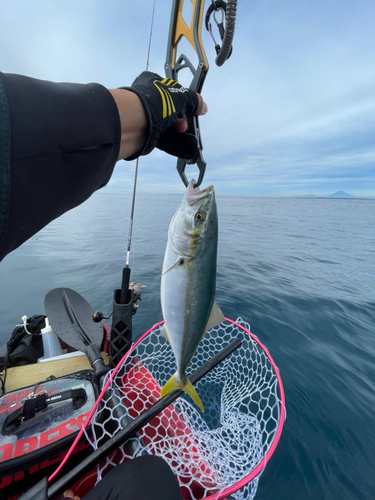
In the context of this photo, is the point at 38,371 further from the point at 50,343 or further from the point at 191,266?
the point at 191,266

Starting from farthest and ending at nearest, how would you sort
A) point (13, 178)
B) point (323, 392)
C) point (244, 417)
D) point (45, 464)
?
1. point (323, 392)
2. point (244, 417)
3. point (45, 464)
4. point (13, 178)

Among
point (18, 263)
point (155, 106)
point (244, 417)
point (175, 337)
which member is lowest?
point (18, 263)

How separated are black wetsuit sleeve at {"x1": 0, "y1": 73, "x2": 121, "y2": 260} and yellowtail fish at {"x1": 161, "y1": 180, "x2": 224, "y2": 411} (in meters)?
0.67

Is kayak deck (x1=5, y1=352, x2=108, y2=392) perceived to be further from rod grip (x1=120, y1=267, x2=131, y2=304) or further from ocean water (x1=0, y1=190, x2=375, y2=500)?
ocean water (x1=0, y1=190, x2=375, y2=500)

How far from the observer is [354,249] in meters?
13.0

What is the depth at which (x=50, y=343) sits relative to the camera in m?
3.43

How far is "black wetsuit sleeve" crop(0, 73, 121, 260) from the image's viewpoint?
2.34 feet

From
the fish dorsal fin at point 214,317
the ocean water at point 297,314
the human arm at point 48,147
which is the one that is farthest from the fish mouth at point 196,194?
the ocean water at point 297,314

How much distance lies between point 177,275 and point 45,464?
1921 mm

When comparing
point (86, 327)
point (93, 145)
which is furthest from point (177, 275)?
point (86, 327)

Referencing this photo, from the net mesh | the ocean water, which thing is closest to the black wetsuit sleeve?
the net mesh

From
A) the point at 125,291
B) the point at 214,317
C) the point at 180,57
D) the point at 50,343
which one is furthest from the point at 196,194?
the point at 50,343

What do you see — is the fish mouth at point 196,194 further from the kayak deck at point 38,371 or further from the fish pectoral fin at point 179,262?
the kayak deck at point 38,371

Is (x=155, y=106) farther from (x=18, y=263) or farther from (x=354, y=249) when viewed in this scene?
(x=354, y=249)
